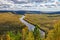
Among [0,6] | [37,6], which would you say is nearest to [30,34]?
[37,6]

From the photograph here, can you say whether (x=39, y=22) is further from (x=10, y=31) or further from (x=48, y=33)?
(x=10, y=31)

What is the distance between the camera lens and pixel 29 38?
5723 mm

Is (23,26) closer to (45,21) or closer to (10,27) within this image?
(10,27)

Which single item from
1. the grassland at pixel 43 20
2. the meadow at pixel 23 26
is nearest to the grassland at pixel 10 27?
the meadow at pixel 23 26

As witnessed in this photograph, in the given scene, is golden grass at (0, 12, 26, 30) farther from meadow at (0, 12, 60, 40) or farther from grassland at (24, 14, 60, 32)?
grassland at (24, 14, 60, 32)

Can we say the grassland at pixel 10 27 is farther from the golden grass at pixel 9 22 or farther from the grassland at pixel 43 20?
the grassland at pixel 43 20

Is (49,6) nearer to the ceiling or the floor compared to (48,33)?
nearer to the ceiling

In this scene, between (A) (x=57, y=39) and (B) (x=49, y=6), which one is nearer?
(A) (x=57, y=39)

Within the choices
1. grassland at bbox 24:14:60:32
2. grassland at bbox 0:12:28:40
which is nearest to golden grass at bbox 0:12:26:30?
grassland at bbox 0:12:28:40

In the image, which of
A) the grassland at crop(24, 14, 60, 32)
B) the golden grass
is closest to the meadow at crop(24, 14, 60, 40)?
the grassland at crop(24, 14, 60, 32)

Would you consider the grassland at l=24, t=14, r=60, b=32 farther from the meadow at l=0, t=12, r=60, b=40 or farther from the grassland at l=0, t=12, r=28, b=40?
the grassland at l=0, t=12, r=28, b=40

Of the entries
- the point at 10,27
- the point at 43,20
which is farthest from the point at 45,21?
the point at 10,27

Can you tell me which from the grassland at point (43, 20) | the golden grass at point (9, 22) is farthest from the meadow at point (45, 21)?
the golden grass at point (9, 22)

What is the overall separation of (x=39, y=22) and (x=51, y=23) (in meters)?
0.36
